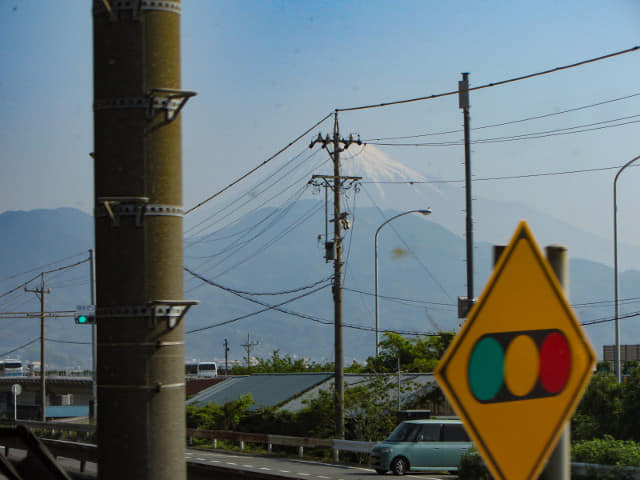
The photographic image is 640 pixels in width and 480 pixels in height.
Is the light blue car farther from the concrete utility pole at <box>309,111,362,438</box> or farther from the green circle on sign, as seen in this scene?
the green circle on sign

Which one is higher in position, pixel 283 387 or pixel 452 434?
pixel 452 434

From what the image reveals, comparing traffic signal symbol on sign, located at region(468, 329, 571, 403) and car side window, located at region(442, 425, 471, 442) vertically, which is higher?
traffic signal symbol on sign, located at region(468, 329, 571, 403)

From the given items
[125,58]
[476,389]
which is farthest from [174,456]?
[476,389]

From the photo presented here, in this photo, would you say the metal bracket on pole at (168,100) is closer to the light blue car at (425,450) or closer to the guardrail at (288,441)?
the light blue car at (425,450)

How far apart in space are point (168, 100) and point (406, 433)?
76.2 ft

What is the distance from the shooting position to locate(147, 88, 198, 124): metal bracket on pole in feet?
22.7

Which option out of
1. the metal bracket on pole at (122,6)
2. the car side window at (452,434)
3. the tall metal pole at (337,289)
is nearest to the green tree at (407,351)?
the tall metal pole at (337,289)

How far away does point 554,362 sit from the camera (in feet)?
11.1

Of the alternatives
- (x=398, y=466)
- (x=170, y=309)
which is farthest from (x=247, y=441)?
(x=170, y=309)

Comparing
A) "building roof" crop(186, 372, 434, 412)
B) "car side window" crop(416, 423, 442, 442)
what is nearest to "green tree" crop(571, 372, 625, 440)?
"car side window" crop(416, 423, 442, 442)

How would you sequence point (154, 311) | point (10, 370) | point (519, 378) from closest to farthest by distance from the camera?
point (519, 378), point (154, 311), point (10, 370)

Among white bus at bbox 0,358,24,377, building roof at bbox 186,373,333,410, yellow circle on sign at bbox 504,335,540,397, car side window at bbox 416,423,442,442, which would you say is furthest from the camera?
white bus at bbox 0,358,24,377

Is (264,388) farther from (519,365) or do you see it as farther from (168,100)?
(519,365)

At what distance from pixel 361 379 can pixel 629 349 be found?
6011cm
